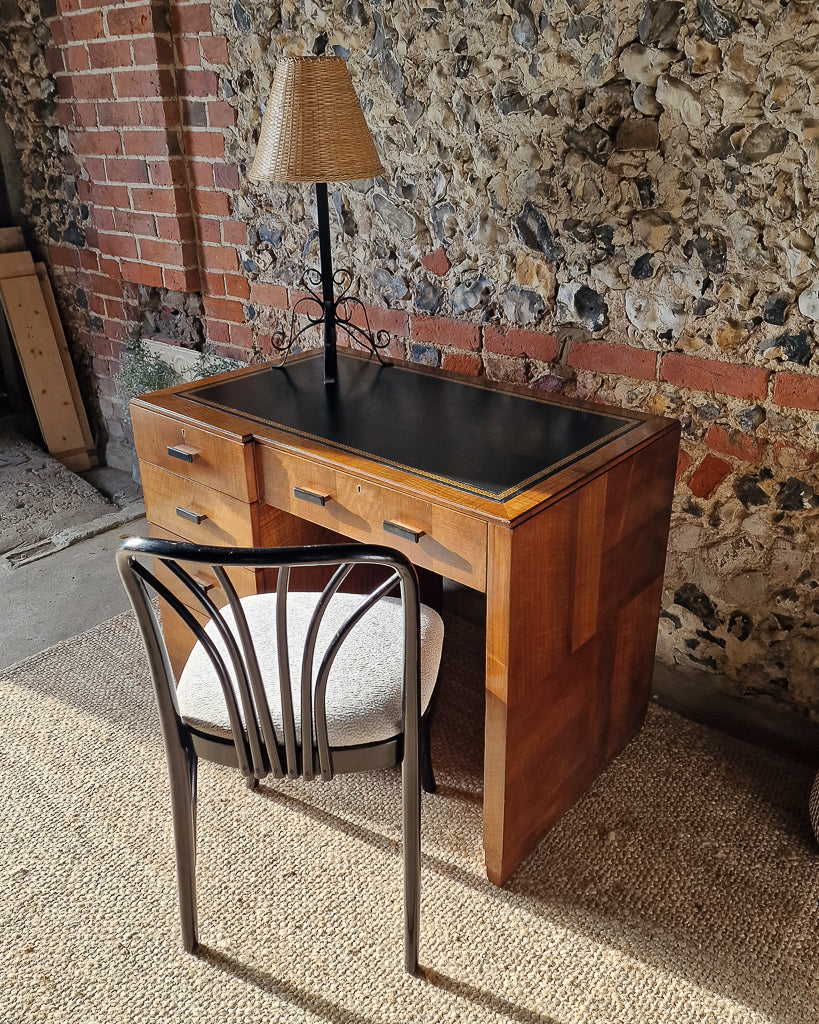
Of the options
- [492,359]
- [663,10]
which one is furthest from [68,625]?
[663,10]

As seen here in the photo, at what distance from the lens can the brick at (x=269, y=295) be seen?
2.59 m

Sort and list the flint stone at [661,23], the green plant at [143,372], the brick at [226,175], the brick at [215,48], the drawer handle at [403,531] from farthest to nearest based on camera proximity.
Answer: the green plant at [143,372]
the brick at [226,175]
the brick at [215,48]
the flint stone at [661,23]
the drawer handle at [403,531]

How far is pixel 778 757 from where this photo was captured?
1943mm

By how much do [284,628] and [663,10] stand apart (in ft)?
4.47

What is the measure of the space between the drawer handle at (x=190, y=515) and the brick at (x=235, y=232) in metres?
1.08

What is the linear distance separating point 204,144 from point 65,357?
1.33 m

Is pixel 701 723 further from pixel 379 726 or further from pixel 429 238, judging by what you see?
pixel 429 238

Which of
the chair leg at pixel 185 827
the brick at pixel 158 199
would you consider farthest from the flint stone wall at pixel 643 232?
the chair leg at pixel 185 827

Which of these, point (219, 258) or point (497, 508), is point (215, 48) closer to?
point (219, 258)

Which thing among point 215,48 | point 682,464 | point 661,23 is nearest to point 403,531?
point 682,464

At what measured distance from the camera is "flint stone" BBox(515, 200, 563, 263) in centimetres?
193

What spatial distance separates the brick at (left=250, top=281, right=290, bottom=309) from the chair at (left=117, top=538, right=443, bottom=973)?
132 cm

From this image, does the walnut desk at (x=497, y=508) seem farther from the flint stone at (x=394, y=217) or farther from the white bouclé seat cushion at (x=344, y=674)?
the flint stone at (x=394, y=217)

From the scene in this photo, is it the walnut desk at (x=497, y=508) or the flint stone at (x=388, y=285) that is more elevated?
the flint stone at (x=388, y=285)
